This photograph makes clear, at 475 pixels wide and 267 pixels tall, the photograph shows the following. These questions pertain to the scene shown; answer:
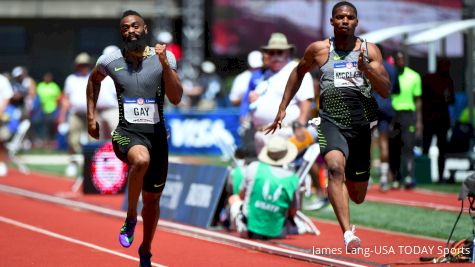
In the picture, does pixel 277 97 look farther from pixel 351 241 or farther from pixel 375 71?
pixel 351 241

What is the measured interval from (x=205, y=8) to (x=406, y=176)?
91.8 ft

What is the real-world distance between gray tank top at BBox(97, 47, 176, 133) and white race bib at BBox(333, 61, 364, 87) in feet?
4.70

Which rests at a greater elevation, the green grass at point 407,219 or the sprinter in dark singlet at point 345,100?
the sprinter in dark singlet at point 345,100

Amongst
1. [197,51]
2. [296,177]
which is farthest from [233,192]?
[197,51]

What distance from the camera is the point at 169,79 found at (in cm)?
982

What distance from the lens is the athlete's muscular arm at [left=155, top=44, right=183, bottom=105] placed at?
969 cm

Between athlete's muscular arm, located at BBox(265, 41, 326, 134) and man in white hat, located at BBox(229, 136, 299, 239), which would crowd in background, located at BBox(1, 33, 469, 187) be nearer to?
man in white hat, located at BBox(229, 136, 299, 239)

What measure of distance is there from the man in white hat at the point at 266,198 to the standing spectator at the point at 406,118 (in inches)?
262

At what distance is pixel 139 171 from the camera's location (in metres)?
9.70

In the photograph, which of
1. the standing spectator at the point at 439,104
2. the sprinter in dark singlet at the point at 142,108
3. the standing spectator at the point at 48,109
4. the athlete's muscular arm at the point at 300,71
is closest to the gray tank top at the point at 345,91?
the athlete's muscular arm at the point at 300,71

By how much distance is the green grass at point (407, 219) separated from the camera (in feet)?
43.9

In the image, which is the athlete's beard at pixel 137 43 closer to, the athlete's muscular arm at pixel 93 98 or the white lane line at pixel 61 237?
the athlete's muscular arm at pixel 93 98

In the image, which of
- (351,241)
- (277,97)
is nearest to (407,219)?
(277,97)

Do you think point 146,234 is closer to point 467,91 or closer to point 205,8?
point 467,91
